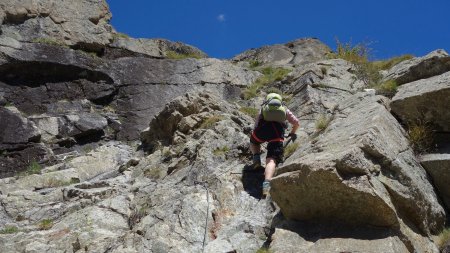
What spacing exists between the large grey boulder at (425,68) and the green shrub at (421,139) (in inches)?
99.4

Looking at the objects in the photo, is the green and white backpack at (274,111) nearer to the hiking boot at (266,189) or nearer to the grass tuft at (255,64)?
the hiking boot at (266,189)

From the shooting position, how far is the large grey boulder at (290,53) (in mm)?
25844

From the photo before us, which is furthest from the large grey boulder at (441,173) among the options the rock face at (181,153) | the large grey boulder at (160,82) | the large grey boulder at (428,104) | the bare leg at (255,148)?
the large grey boulder at (160,82)

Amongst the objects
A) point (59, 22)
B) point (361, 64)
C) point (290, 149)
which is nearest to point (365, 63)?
point (361, 64)

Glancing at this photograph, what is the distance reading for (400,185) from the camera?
821 cm

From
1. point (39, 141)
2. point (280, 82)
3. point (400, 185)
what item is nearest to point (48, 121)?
point (39, 141)

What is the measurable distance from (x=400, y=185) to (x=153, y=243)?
4540mm

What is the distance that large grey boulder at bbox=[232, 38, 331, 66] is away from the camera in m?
25.8

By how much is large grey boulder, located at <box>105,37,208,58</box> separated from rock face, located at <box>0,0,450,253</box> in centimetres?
9

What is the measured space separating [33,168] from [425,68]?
11.3m

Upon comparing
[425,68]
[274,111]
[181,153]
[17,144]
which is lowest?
[181,153]

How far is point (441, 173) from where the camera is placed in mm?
9086

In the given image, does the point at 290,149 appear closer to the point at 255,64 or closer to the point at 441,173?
the point at 441,173

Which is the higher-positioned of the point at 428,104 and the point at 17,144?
the point at 17,144
